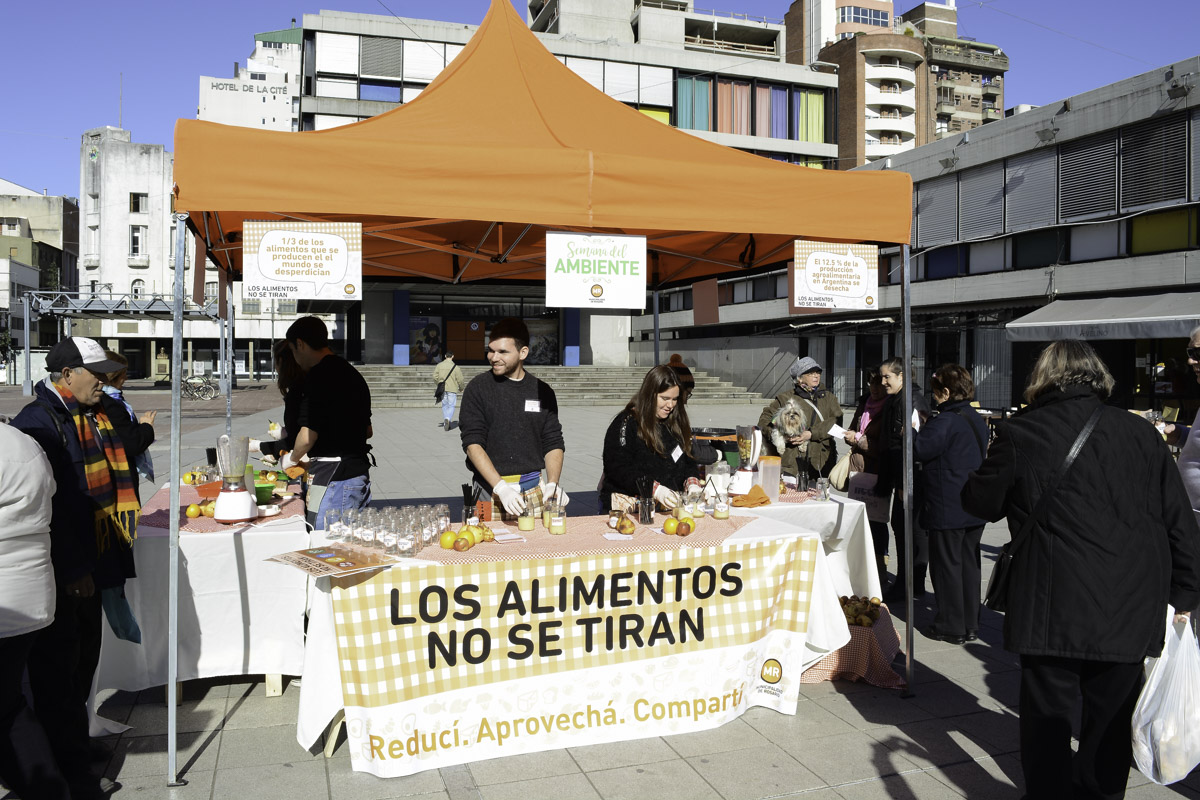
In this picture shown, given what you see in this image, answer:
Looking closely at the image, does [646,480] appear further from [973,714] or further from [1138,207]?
[1138,207]

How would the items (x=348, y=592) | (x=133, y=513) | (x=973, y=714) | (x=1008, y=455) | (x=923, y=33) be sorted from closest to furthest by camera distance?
1. (x=1008, y=455)
2. (x=348, y=592)
3. (x=133, y=513)
4. (x=973, y=714)
5. (x=923, y=33)

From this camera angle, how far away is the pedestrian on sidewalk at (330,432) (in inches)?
177

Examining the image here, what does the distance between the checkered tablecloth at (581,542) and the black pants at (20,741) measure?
54.4 inches

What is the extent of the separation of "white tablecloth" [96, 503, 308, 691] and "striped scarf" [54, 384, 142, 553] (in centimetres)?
54

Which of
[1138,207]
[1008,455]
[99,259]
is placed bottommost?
[1008,455]

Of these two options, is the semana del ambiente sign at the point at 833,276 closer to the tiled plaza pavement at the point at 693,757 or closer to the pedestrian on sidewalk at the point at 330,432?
the tiled plaza pavement at the point at 693,757

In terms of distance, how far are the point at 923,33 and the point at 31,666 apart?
84.6 meters

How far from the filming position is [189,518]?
4.28 meters

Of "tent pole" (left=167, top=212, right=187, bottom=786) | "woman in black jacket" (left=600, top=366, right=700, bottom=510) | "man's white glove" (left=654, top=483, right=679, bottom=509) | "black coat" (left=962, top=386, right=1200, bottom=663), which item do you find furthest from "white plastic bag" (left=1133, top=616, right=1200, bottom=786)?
"tent pole" (left=167, top=212, right=187, bottom=786)

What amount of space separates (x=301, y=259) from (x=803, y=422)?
3.96 metres

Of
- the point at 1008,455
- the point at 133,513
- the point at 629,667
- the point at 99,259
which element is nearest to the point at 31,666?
the point at 133,513

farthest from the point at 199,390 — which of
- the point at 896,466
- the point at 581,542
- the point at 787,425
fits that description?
the point at 581,542

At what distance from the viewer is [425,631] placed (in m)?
3.34

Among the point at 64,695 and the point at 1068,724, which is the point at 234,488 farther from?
the point at 1068,724
